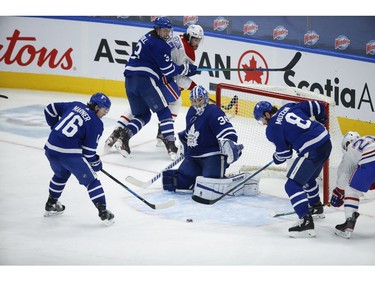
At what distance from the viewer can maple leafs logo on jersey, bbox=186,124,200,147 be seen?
6.92 metres

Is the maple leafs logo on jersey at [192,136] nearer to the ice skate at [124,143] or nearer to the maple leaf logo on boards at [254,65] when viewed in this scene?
the ice skate at [124,143]

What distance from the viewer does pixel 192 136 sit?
6953mm

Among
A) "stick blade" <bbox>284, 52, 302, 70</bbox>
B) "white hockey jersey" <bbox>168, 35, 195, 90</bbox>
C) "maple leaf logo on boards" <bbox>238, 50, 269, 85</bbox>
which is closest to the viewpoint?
"white hockey jersey" <bbox>168, 35, 195, 90</bbox>

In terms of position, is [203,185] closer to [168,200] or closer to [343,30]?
[168,200]

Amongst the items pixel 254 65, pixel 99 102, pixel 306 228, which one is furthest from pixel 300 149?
pixel 254 65

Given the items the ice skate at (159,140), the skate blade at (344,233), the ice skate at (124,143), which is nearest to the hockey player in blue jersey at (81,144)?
the skate blade at (344,233)

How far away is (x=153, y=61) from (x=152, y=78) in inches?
5.5

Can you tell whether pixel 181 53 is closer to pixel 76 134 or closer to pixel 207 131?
pixel 207 131

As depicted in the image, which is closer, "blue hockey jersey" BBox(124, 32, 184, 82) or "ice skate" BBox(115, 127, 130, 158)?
"blue hockey jersey" BBox(124, 32, 184, 82)

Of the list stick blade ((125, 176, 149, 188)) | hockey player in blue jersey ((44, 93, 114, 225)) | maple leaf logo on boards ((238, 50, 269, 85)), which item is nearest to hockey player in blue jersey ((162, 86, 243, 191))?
stick blade ((125, 176, 149, 188))

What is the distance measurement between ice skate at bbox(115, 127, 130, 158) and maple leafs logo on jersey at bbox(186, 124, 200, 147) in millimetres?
1149

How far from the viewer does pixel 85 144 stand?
6.27 m

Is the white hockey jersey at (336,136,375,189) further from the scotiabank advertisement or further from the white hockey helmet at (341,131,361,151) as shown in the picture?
Answer: the scotiabank advertisement

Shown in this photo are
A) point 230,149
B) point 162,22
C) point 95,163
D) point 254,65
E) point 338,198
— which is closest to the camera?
point 95,163
